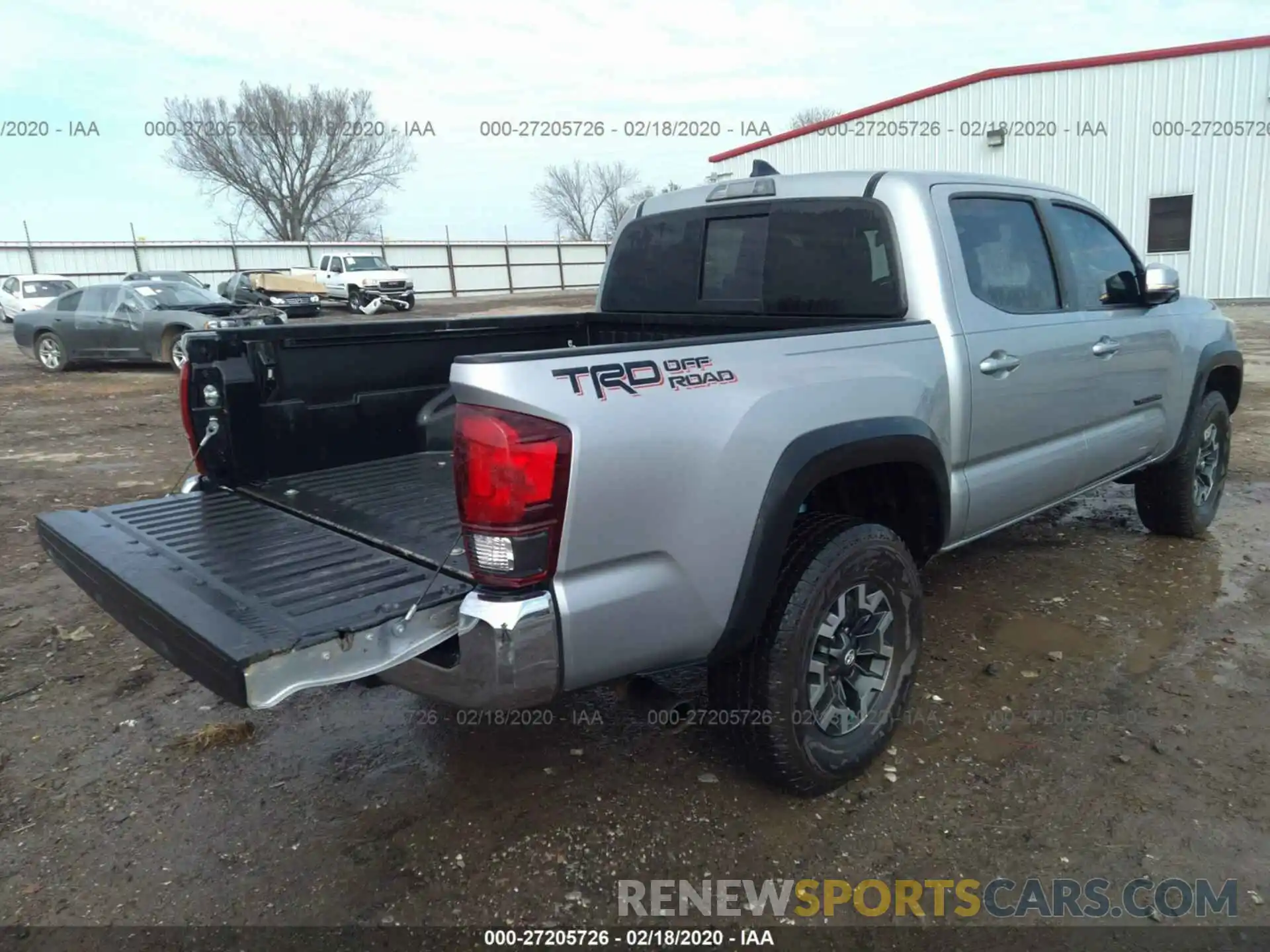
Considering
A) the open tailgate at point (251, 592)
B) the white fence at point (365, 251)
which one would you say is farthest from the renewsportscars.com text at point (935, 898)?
the white fence at point (365, 251)

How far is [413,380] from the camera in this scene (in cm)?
401

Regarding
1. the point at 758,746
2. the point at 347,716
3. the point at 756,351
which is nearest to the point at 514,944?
the point at 758,746

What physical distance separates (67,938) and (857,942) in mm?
2042

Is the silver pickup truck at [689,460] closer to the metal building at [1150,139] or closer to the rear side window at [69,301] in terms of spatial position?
the rear side window at [69,301]

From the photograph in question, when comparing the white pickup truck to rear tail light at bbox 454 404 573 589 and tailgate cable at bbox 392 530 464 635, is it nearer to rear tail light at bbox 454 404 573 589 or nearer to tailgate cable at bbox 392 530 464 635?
tailgate cable at bbox 392 530 464 635

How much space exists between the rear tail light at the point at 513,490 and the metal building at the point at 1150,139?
1813 centimetres

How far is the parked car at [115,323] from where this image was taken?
1525cm

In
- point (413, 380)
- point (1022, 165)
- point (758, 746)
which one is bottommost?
point (758, 746)

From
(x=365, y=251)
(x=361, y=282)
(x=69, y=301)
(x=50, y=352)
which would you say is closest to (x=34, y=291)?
(x=361, y=282)

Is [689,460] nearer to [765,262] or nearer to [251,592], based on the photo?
[251,592]

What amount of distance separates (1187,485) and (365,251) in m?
36.7

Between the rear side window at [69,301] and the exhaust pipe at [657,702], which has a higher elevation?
the rear side window at [69,301]

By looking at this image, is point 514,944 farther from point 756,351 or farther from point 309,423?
point 309,423

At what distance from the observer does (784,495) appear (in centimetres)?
256
